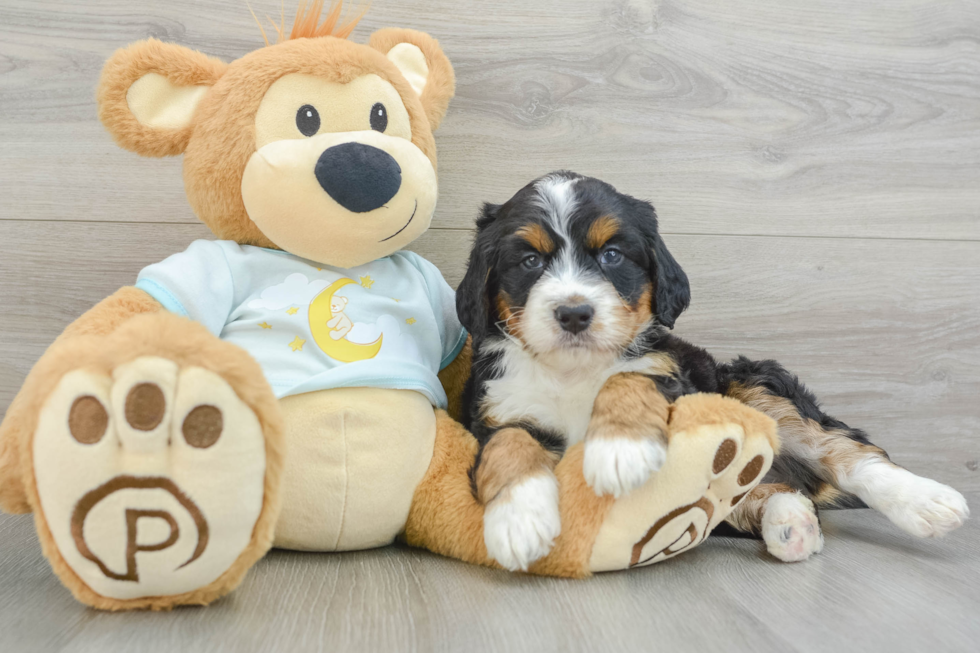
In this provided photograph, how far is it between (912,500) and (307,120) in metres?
1.65

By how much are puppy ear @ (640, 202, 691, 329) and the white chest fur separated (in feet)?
0.43

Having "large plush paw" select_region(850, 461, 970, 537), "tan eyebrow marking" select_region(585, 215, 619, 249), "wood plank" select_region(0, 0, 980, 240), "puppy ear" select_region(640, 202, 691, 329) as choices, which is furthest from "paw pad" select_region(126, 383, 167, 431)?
"large plush paw" select_region(850, 461, 970, 537)

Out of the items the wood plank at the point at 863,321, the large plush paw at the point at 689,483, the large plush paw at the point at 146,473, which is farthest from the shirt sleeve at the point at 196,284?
the large plush paw at the point at 689,483

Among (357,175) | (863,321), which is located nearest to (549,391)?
(357,175)

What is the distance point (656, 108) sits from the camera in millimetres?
2316

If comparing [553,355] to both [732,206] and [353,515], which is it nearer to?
[353,515]

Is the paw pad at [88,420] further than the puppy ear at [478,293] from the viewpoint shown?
No

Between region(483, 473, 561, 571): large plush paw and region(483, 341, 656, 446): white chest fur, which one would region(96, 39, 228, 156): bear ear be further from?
region(483, 473, 561, 571): large plush paw

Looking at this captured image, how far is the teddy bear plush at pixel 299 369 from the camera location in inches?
43.5

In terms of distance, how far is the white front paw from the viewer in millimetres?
1328

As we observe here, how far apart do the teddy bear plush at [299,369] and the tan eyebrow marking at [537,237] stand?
25 cm

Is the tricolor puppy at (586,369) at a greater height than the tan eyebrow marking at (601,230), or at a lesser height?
lesser

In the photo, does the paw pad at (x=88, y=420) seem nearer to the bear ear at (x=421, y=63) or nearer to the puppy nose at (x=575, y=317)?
the puppy nose at (x=575, y=317)

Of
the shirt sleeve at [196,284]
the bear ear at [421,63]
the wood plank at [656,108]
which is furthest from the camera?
the wood plank at [656,108]
